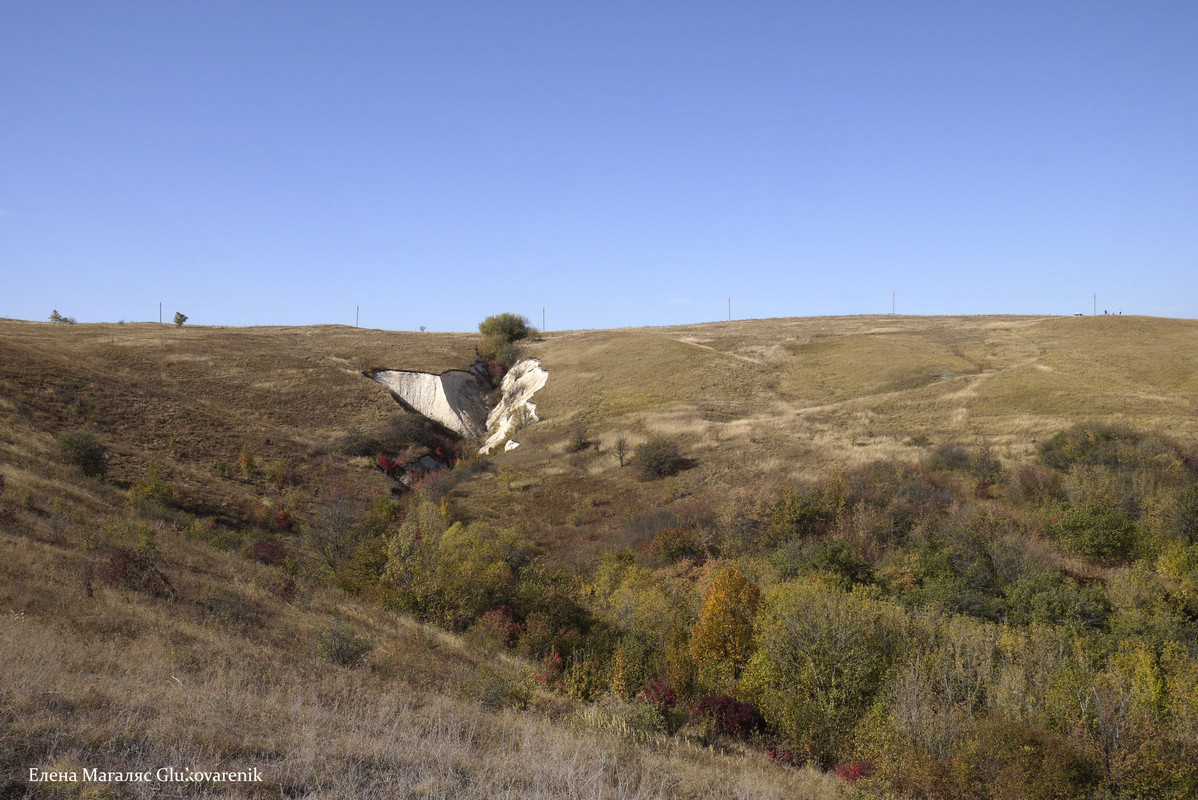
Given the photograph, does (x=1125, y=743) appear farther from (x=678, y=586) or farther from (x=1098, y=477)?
(x=1098, y=477)

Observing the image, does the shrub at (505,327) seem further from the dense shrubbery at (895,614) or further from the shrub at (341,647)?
the shrub at (341,647)

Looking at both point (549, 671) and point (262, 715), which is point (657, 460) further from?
point (262, 715)

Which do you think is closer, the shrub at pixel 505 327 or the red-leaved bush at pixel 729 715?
the red-leaved bush at pixel 729 715

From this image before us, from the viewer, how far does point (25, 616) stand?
1403 cm

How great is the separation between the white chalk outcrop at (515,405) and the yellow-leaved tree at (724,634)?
30248mm

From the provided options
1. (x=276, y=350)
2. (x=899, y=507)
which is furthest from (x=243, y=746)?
(x=276, y=350)

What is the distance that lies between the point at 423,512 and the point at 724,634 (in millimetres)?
17719

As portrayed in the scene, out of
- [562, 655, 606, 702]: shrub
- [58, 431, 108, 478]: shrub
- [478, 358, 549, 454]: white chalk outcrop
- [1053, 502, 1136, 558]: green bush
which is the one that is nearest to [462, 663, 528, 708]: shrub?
[562, 655, 606, 702]: shrub

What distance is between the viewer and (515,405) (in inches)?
2442

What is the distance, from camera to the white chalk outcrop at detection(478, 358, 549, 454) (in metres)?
56.1

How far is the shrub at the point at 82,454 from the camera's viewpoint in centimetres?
3122

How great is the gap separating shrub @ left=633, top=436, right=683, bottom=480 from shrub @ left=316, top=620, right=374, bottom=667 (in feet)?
91.3

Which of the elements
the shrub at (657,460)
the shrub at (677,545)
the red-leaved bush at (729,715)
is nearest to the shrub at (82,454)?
the shrub at (677,545)

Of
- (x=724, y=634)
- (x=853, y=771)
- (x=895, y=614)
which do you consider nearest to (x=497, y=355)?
(x=724, y=634)
